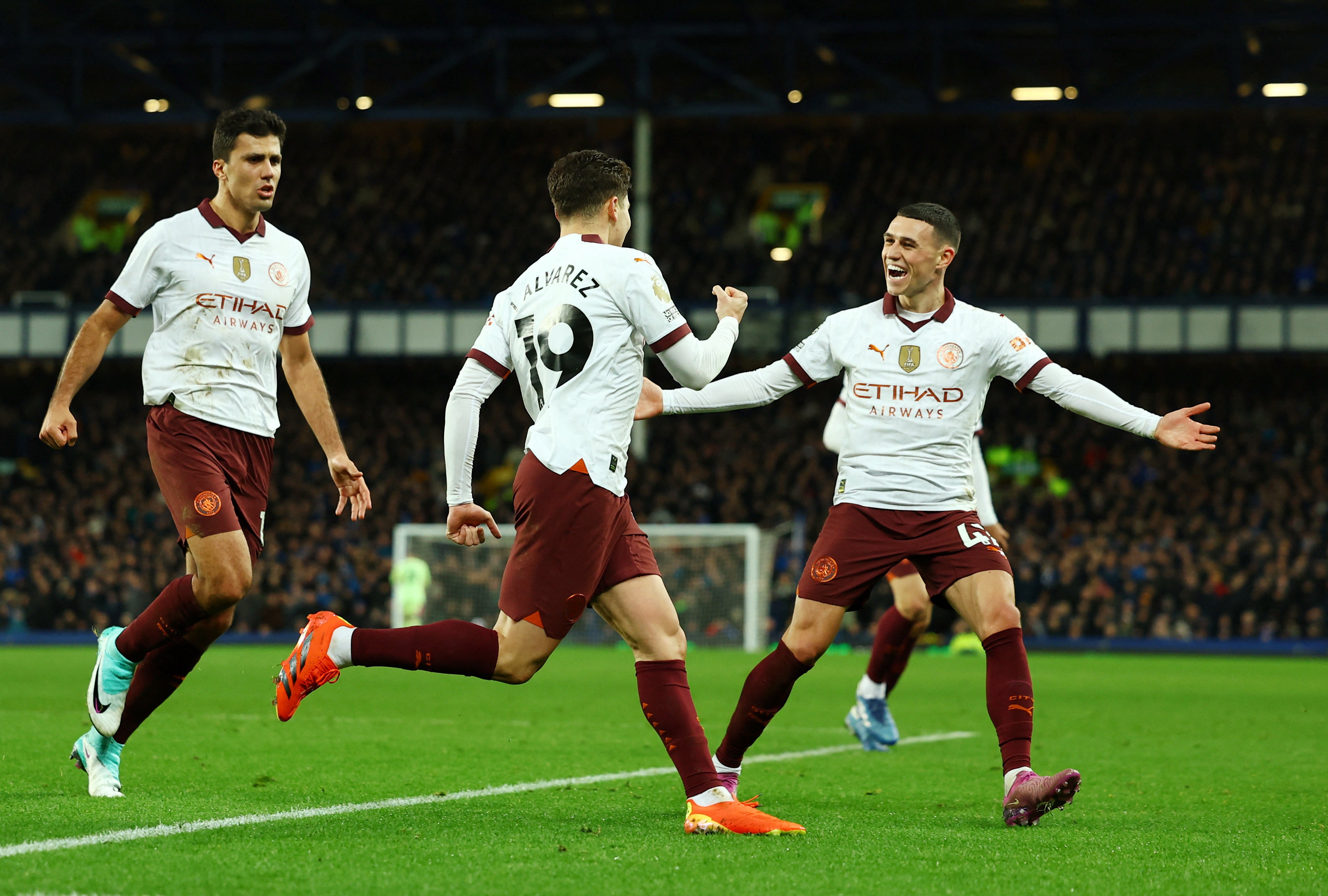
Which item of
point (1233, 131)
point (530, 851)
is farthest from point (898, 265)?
point (1233, 131)

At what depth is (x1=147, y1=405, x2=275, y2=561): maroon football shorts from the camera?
5.47 meters

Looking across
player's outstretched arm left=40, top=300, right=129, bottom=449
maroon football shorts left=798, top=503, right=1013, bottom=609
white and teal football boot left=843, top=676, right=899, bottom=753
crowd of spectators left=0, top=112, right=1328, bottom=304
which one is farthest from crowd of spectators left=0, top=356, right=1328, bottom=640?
player's outstretched arm left=40, top=300, right=129, bottom=449

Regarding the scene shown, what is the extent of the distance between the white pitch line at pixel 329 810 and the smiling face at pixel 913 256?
2389mm

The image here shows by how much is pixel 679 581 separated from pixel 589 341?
1913 cm

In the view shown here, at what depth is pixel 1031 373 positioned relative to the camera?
19.3 feet

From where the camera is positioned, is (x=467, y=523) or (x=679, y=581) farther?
(x=679, y=581)

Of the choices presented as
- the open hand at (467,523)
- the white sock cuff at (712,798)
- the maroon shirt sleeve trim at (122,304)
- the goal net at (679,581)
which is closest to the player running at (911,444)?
the white sock cuff at (712,798)

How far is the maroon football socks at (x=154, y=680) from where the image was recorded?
18.6 ft

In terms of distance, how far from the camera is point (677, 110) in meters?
31.5

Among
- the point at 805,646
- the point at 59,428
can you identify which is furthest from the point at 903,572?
the point at 59,428

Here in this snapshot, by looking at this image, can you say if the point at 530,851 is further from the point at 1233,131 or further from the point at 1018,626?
the point at 1233,131

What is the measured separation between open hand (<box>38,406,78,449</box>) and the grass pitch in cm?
121

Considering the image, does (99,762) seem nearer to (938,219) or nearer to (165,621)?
(165,621)

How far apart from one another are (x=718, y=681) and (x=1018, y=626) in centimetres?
947
